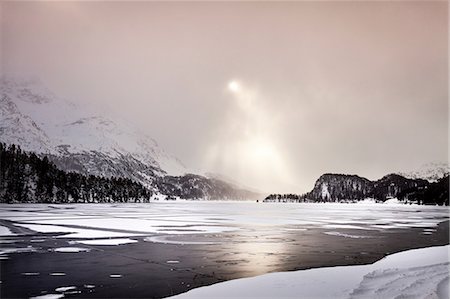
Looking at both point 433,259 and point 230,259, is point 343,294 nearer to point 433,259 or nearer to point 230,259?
point 230,259

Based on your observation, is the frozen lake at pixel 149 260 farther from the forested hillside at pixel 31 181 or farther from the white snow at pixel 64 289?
the forested hillside at pixel 31 181

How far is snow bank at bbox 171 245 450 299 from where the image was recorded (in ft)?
A: 37.7

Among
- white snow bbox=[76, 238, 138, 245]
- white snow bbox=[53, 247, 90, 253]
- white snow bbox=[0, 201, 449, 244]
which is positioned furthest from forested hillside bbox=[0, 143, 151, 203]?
white snow bbox=[53, 247, 90, 253]

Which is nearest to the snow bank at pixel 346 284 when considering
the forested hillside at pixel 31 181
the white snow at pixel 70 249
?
the white snow at pixel 70 249

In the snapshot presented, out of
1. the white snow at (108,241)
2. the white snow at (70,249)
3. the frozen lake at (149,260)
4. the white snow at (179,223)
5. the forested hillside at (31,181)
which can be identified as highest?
the forested hillside at (31,181)

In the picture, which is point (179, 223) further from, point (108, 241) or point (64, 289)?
point (64, 289)

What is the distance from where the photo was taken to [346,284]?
504 inches

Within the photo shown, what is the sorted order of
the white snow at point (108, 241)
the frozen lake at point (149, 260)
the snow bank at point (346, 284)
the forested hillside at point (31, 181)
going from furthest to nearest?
the forested hillside at point (31, 181)
the white snow at point (108, 241)
the frozen lake at point (149, 260)
the snow bank at point (346, 284)

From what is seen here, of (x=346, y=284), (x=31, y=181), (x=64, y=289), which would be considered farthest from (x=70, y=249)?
(x=31, y=181)

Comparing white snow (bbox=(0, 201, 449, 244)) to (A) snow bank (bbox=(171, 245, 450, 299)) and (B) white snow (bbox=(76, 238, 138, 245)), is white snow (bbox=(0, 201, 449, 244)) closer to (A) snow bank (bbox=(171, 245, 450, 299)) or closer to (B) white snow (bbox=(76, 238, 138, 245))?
(B) white snow (bbox=(76, 238, 138, 245))

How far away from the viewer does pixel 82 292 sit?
1136 centimetres

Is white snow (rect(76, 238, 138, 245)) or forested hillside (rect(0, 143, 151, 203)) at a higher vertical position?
forested hillside (rect(0, 143, 151, 203))

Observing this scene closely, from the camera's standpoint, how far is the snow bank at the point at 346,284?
37.7 ft

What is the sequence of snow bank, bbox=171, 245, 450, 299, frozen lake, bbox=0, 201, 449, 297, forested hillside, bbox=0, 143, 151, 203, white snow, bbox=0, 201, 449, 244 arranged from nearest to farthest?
1. snow bank, bbox=171, 245, 450, 299
2. frozen lake, bbox=0, 201, 449, 297
3. white snow, bbox=0, 201, 449, 244
4. forested hillside, bbox=0, 143, 151, 203
